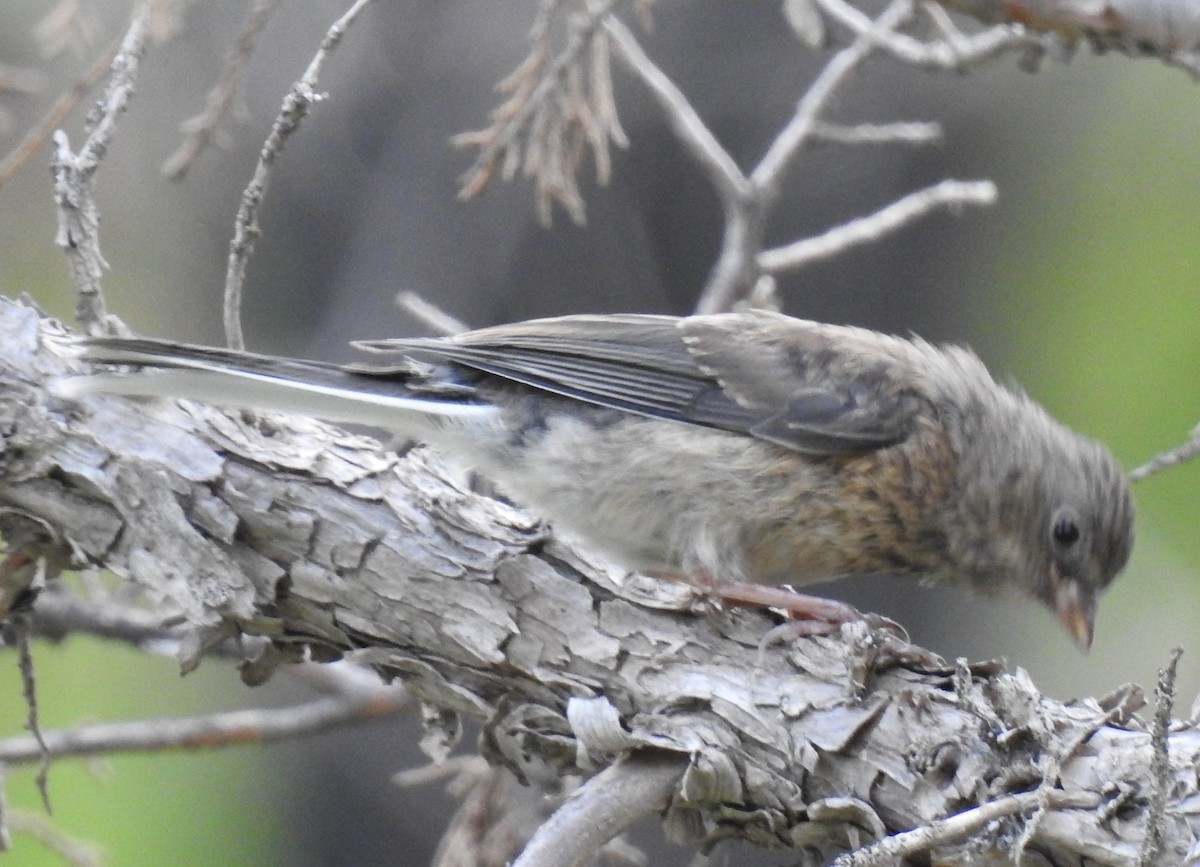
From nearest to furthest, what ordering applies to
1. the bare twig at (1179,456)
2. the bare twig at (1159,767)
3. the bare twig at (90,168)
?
1. the bare twig at (1159,767)
2. the bare twig at (90,168)
3. the bare twig at (1179,456)

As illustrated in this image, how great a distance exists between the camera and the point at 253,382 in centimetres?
277

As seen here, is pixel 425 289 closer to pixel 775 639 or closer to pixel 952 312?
pixel 952 312

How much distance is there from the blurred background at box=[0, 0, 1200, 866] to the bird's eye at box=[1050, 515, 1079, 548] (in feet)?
6.48

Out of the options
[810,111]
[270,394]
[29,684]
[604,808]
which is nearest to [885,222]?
[810,111]

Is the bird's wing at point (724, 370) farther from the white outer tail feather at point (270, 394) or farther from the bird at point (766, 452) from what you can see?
the white outer tail feather at point (270, 394)

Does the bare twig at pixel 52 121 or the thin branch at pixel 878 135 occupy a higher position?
the thin branch at pixel 878 135

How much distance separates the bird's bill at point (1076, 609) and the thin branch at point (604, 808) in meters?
1.36

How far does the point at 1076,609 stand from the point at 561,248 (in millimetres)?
2785

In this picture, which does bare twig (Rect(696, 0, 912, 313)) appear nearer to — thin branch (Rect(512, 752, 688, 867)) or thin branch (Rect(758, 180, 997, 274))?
thin branch (Rect(758, 180, 997, 274))

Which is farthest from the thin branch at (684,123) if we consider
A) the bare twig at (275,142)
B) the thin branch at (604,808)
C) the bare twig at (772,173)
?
the thin branch at (604,808)

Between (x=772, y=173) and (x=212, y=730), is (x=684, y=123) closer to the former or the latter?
(x=772, y=173)

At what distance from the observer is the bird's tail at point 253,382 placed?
2658mm

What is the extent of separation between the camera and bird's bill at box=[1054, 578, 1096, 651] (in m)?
3.38

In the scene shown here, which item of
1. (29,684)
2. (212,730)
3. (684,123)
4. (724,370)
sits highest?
(684,123)
